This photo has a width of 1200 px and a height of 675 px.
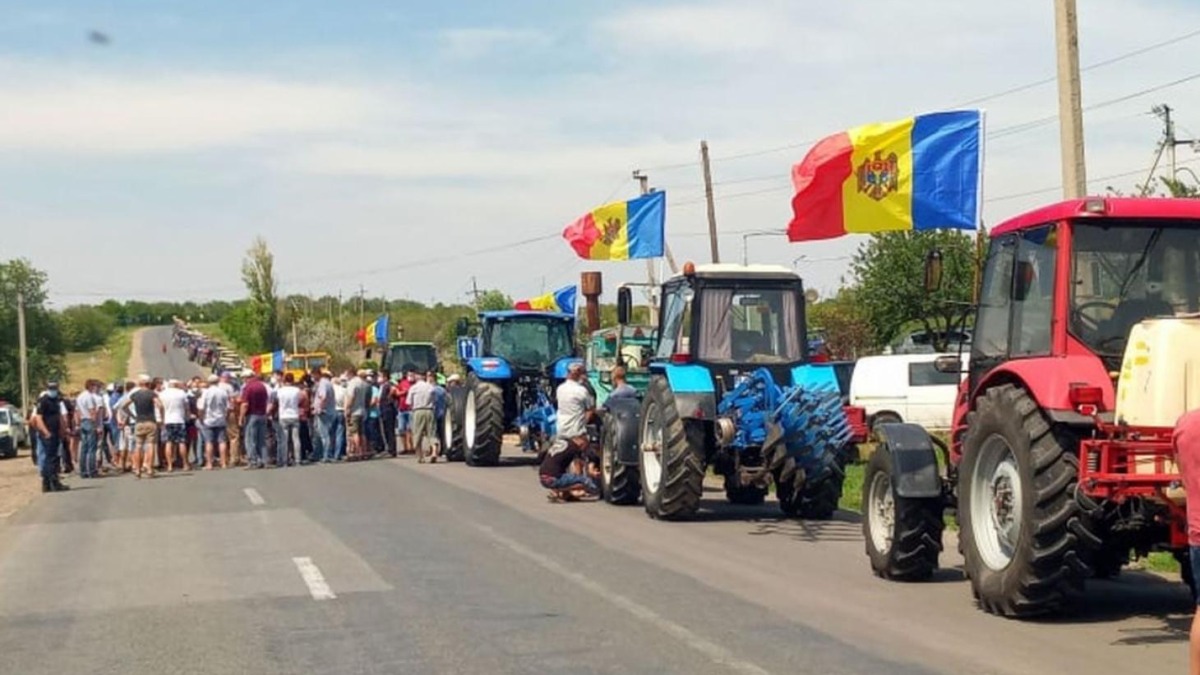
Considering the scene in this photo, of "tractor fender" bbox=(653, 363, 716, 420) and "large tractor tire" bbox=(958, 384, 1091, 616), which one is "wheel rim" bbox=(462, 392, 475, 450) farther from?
"large tractor tire" bbox=(958, 384, 1091, 616)

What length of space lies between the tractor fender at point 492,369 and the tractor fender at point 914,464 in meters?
14.2

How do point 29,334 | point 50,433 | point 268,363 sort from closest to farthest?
1. point 50,433
2. point 268,363
3. point 29,334

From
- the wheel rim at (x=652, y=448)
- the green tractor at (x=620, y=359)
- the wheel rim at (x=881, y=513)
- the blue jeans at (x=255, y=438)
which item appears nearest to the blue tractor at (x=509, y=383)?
the green tractor at (x=620, y=359)

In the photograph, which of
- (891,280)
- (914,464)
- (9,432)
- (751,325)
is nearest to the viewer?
(914,464)

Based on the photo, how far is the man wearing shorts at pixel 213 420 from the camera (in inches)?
1069

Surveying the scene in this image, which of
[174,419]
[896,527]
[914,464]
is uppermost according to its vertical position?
[914,464]

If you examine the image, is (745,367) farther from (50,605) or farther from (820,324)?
(820,324)

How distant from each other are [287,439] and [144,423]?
2973mm

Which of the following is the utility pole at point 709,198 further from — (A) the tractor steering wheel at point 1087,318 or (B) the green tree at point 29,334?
(B) the green tree at point 29,334

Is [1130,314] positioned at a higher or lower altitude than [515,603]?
higher

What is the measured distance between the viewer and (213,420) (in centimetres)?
2712

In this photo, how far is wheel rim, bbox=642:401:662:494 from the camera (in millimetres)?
16594

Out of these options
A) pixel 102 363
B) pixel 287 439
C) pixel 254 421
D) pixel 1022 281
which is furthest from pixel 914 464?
pixel 102 363

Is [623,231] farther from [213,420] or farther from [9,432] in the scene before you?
[9,432]
